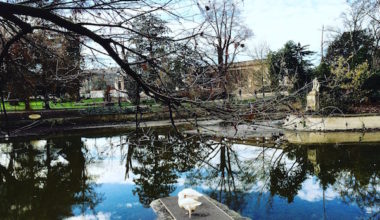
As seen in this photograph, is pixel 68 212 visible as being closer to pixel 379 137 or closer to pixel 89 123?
pixel 379 137

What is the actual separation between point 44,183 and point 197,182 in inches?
177

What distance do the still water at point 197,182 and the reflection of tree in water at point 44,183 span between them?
0.03m

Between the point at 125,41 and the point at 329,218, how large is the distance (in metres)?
5.78

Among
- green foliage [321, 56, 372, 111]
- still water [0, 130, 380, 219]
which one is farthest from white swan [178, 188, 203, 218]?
green foliage [321, 56, 372, 111]

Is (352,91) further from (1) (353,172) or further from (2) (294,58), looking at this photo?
(1) (353,172)

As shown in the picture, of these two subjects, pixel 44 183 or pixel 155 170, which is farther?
pixel 155 170

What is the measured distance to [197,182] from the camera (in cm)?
895

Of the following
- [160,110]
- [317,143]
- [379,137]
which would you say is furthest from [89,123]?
[160,110]

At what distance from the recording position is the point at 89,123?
24766 millimetres

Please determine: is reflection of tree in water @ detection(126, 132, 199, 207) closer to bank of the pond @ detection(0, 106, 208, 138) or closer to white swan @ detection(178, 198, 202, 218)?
white swan @ detection(178, 198, 202, 218)

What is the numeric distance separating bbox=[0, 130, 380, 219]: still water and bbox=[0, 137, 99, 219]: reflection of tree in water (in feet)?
0.08

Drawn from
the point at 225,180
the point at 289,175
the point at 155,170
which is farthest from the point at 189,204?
the point at 155,170

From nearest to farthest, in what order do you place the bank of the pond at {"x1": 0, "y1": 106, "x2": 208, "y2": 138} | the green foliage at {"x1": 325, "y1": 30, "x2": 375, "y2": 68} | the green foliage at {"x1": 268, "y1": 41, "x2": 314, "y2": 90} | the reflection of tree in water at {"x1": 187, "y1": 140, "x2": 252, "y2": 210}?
1. the reflection of tree in water at {"x1": 187, "y1": 140, "x2": 252, "y2": 210}
2. the bank of the pond at {"x1": 0, "y1": 106, "x2": 208, "y2": 138}
3. the green foliage at {"x1": 268, "y1": 41, "x2": 314, "y2": 90}
4. the green foliage at {"x1": 325, "y1": 30, "x2": 375, "y2": 68}

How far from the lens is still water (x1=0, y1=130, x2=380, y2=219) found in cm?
695
